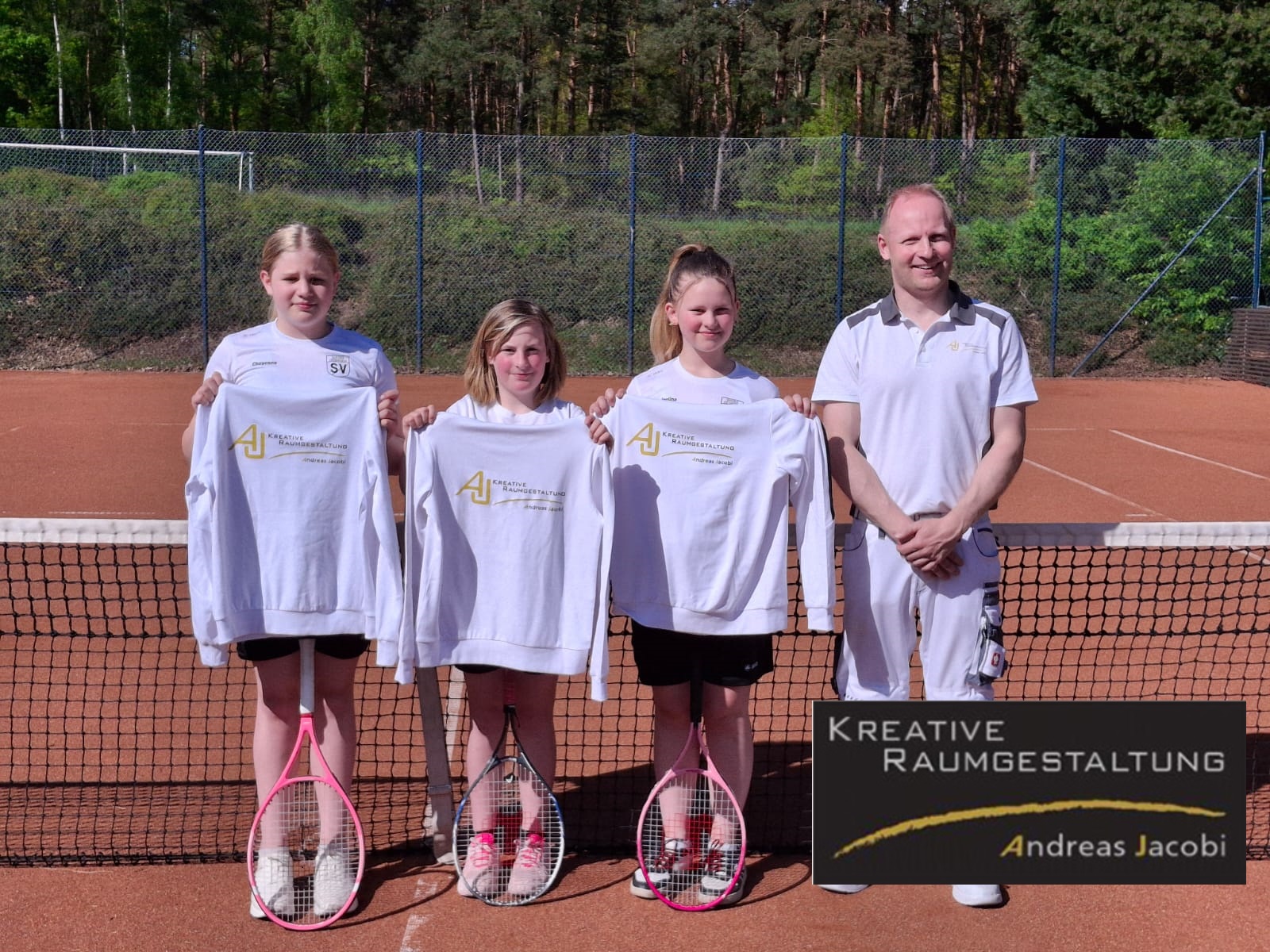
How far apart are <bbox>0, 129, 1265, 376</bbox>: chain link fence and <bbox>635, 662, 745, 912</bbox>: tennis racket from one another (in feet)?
49.4

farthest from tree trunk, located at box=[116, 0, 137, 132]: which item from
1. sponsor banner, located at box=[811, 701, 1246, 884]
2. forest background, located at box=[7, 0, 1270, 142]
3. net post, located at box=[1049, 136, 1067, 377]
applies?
sponsor banner, located at box=[811, 701, 1246, 884]

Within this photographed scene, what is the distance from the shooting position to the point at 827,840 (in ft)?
11.1

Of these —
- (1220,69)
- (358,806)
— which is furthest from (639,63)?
(358,806)

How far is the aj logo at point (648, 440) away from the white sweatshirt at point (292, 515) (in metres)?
0.66

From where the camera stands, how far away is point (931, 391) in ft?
11.8

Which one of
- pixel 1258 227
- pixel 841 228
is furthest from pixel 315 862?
pixel 1258 227

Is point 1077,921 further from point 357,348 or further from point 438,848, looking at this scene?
point 357,348

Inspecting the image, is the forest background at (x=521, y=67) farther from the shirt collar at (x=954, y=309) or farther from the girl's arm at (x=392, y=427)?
the girl's arm at (x=392, y=427)

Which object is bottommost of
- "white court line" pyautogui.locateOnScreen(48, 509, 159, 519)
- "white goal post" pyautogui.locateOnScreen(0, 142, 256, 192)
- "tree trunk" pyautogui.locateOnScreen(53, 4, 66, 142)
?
"white court line" pyautogui.locateOnScreen(48, 509, 159, 519)

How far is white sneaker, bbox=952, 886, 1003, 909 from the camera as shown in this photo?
3.68 metres

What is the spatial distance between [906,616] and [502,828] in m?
1.26

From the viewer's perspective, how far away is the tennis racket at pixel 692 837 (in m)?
3.64

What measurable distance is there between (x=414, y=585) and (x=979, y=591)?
4.91 ft

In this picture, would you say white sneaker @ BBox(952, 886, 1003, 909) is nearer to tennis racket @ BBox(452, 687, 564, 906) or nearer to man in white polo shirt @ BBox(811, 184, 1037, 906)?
man in white polo shirt @ BBox(811, 184, 1037, 906)
